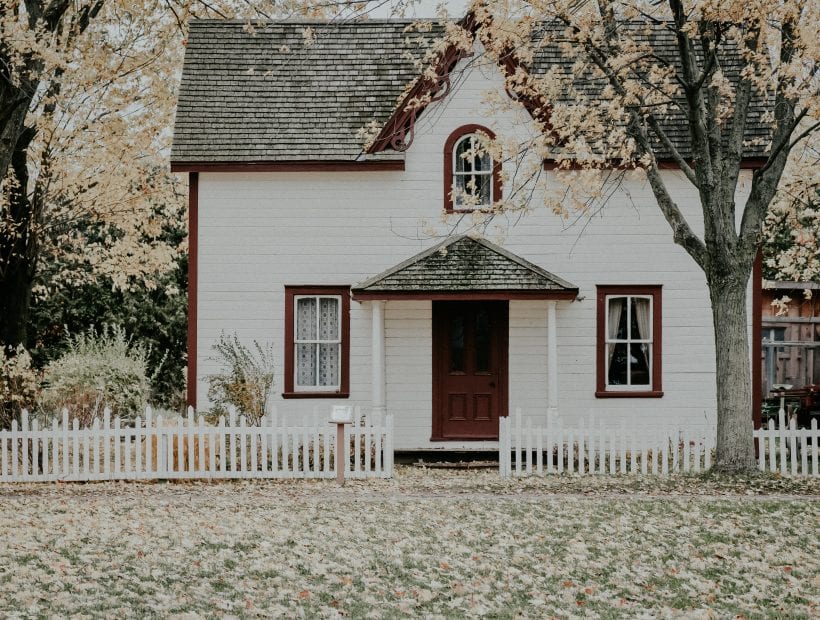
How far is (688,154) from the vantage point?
18344 millimetres

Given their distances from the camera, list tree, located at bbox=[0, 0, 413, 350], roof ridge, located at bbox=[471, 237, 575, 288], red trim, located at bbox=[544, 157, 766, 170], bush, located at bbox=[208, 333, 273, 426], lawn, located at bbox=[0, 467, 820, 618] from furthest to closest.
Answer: tree, located at bbox=[0, 0, 413, 350] < red trim, located at bbox=[544, 157, 766, 170] < roof ridge, located at bbox=[471, 237, 575, 288] < bush, located at bbox=[208, 333, 273, 426] < lawn, located at bbox=[0, 467, 820, 618]

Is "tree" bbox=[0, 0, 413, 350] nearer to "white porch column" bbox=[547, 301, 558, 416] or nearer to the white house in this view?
the white house

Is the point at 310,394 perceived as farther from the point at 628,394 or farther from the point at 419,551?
the point at 419,551

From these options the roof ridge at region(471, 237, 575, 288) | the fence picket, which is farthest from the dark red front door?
the fence picket

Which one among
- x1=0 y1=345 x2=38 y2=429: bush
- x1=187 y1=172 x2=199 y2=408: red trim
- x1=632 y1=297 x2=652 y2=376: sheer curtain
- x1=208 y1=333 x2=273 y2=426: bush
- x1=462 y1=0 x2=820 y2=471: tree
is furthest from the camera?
x1=632 y1=297 x2=652 y2=376: sheer curtain

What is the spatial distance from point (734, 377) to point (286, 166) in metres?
8.74

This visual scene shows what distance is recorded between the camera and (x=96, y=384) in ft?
59.3

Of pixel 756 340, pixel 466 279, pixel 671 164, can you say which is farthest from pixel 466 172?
pixel 756 340

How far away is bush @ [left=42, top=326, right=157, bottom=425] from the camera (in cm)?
1738

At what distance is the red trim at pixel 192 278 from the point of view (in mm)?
18438

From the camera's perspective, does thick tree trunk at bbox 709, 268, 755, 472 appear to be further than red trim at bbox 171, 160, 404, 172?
No

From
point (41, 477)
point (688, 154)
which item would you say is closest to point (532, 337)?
point (688, 154)

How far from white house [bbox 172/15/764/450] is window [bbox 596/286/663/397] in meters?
0.03

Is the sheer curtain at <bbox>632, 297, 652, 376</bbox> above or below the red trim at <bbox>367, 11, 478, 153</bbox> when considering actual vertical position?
below
